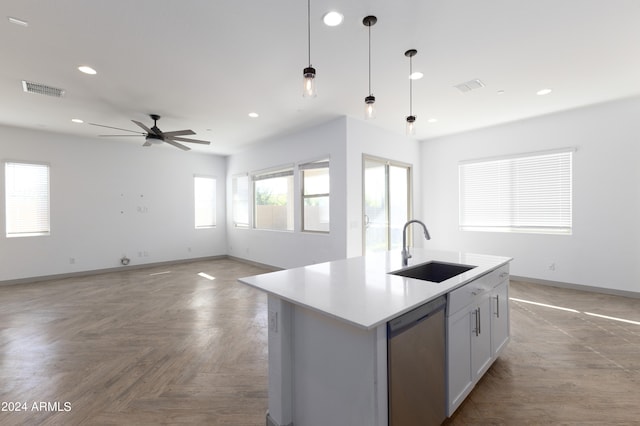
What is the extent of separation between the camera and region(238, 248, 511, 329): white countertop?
4.26 ft

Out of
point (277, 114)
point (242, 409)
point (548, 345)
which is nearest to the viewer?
point (242, 409)

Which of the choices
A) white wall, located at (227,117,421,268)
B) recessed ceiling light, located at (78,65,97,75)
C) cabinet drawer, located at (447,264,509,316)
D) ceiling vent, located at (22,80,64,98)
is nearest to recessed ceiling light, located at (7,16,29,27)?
recessed ceiling light, located at (78,65,97,75)

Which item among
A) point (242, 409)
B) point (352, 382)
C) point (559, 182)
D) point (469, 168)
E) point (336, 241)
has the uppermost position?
point (469, 168)

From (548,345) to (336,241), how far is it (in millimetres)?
3024

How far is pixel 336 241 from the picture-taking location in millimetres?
4914

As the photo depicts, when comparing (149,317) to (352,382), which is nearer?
(352,382)

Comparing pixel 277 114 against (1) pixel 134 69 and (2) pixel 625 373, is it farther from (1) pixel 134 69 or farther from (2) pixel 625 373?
(2) pixel 625 373

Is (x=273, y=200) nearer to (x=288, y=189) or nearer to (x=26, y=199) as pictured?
(x=288, y=189)

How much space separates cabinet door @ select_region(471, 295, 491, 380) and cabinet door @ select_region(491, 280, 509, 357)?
9cm

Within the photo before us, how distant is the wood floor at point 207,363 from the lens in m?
1.92

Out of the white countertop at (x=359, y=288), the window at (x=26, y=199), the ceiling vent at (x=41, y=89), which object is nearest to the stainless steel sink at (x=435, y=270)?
the white countertop at (x=359, y=288)

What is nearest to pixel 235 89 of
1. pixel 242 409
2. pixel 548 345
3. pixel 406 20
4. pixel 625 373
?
pixel 406 20

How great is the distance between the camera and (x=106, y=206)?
20.6ft

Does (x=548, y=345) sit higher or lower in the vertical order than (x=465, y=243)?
lower
